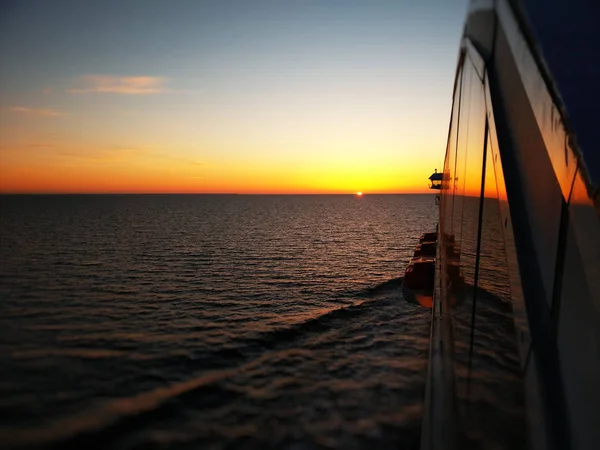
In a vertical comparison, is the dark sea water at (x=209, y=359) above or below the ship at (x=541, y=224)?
below

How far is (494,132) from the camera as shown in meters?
2.33

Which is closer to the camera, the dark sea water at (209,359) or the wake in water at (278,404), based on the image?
the wake in water at (278,404)

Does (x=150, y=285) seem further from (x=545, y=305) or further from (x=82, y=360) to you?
(x=545, y=305)

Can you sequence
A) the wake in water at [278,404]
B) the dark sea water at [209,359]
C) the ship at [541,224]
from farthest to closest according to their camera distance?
the dark sea water at [209,359] → the wake in water at [278,404] → the ship at [541,224]

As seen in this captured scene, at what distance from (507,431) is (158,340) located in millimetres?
15810

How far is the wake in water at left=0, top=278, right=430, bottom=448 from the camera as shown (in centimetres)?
927

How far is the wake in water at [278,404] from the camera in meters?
9.27

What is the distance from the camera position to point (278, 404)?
1076 cm

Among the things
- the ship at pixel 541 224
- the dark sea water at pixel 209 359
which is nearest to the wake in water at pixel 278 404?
the dark sea water at pixel 209 359

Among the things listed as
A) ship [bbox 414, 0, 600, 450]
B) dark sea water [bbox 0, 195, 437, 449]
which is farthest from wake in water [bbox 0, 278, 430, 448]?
ship [bbox 414, 0, 600, 450]

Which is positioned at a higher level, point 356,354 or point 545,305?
point 545,305

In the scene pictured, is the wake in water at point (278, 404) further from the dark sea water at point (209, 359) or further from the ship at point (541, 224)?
the ship at point (541, 224)

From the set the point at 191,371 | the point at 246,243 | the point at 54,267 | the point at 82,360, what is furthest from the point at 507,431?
the point at 246,243

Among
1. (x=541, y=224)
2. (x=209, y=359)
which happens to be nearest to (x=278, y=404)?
(x=209, y=359)
